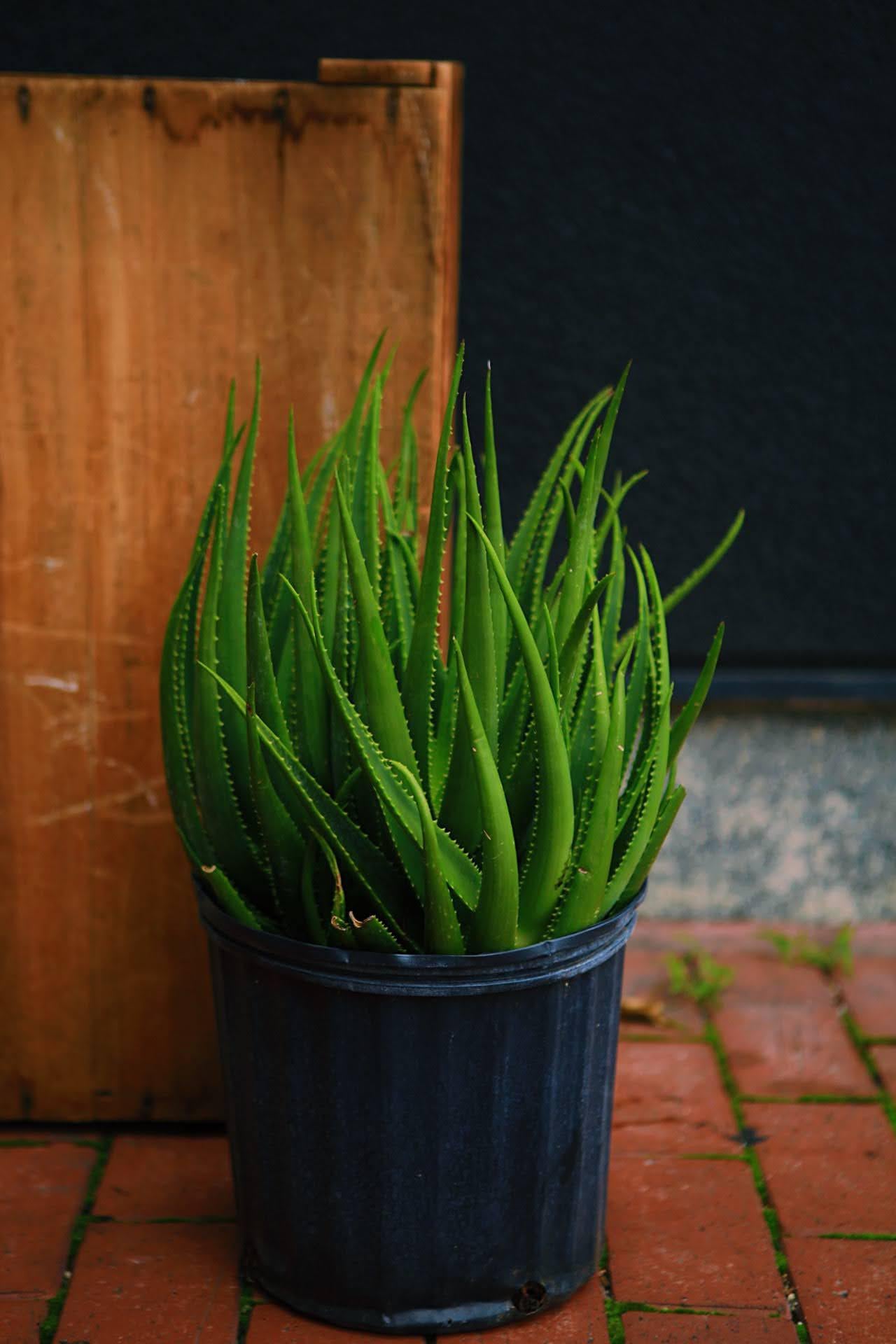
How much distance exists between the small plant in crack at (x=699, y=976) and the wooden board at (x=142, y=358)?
1.00 m

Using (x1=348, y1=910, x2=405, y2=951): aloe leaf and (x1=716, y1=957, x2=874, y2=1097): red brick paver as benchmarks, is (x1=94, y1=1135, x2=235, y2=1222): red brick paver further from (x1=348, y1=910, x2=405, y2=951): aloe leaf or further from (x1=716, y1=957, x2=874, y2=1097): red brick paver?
(x1=716, y1=957, x2=874, y2=1097): red brick paver

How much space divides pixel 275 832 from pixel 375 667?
249 millimetres

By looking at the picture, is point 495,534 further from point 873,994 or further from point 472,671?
point 873,994

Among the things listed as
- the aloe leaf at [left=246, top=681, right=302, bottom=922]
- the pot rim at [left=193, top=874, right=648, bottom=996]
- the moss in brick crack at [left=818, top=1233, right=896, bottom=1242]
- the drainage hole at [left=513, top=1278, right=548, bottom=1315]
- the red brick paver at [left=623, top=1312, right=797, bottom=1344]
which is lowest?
the moss in brick crack at [left=818, top=1233, right=896, bottom=1242]

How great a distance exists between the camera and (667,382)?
277cm

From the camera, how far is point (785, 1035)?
2484 mm

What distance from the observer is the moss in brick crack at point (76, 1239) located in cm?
171

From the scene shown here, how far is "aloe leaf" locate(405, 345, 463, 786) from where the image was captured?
144 cm

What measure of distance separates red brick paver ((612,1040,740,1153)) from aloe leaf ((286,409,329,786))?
3.12 ft

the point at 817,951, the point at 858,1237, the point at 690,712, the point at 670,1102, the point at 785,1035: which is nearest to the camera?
the point at 690,712

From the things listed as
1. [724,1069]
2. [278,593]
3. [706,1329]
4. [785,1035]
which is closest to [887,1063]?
[785,1035]

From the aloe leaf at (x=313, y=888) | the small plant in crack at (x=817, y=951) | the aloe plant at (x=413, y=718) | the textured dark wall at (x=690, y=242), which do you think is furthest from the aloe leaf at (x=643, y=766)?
the small plant in crack at (x=817, y=951)

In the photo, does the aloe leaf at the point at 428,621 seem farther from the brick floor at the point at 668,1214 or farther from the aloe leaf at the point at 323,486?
the brick floor at the point at 668,1214

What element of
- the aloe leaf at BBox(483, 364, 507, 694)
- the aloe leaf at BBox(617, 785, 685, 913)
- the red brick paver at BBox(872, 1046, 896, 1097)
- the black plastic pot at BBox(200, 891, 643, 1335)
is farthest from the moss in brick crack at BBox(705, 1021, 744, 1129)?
the aloe leaf at BBox(483, 364, 507, 694)
